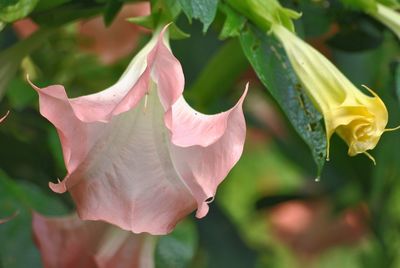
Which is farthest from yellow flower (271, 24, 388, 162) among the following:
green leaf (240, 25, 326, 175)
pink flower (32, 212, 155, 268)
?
pink flower (32, 212, 155, 268)

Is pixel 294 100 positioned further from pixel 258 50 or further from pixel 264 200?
pixel 264 200

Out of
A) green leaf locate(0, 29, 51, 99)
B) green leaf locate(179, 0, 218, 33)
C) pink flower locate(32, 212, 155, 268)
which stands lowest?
pink flower locate(32, 212, 155, 268)

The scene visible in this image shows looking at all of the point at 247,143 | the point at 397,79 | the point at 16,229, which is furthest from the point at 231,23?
the point at 247,143

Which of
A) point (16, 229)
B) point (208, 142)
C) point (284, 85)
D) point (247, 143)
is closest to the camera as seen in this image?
point (208, 142)

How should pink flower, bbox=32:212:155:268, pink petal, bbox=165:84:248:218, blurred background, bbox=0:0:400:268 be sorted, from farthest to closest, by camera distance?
blurred background, bbox=0:0:400:268, pink flower, bbox=32:212:155:268, pink petal, bbox=165:84:248:218

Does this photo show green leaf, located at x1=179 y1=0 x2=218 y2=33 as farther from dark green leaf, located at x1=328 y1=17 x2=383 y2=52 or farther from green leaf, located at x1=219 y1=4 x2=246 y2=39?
dark green leaf, located at x1=328 y1=17 x2=383 y2=52

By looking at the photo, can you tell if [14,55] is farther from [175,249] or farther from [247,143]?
[247,143]
